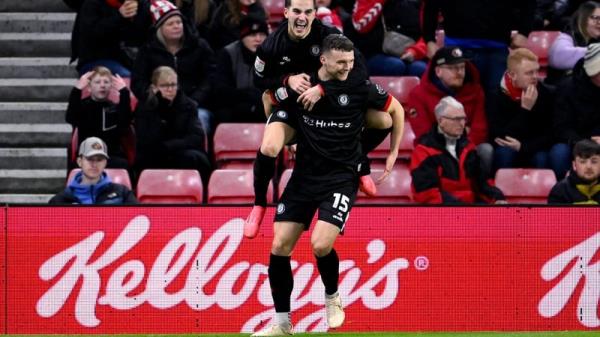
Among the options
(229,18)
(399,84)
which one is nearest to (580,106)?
(399,84)

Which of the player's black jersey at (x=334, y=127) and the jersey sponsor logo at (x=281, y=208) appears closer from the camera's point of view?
the player's black jersey at (x=334, y=127)

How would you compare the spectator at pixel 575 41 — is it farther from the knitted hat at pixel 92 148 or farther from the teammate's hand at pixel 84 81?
the knitted hat at pixel 92 148

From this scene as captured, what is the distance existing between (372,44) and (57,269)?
4.66 metres

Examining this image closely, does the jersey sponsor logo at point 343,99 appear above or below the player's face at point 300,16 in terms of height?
below

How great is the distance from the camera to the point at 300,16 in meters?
10.1

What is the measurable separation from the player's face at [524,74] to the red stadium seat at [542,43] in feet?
5.16

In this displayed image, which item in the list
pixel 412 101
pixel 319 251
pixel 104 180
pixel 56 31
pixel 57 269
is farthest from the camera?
pixel 56 31

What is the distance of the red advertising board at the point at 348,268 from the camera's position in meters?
12.2

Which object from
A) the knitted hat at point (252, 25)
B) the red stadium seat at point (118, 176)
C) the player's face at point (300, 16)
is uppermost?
the player's face at point (300, 16)

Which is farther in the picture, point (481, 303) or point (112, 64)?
point (112, 64)

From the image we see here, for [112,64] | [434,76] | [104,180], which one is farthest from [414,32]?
[104,180]

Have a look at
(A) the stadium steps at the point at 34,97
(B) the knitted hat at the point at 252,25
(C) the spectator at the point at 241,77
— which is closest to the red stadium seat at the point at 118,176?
(A) the stadium steps at the point at 34,97

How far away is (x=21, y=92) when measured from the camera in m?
16.1

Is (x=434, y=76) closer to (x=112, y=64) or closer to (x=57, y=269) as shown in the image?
(x=112, y=64)
